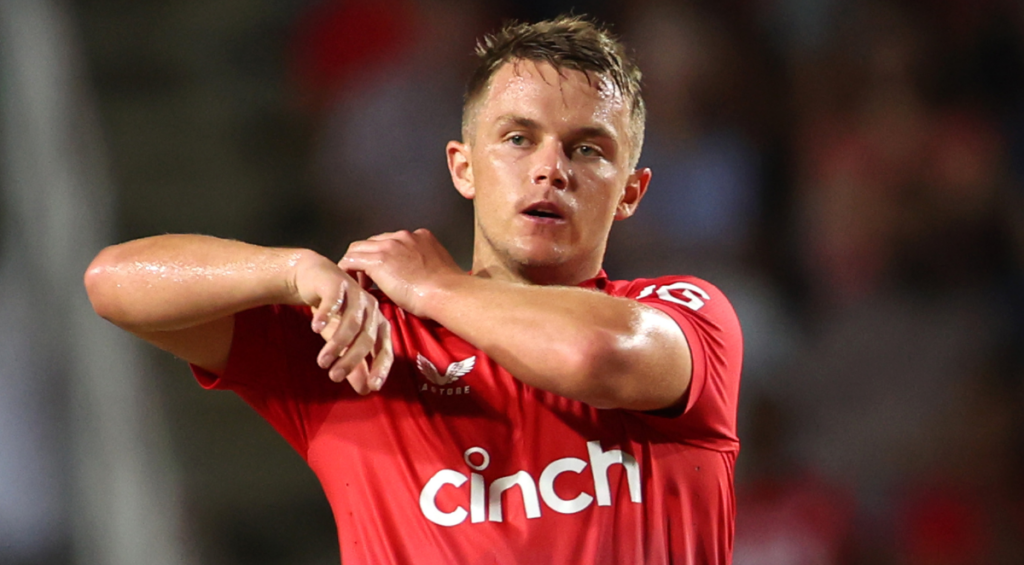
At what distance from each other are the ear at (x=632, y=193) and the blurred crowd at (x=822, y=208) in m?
1.90

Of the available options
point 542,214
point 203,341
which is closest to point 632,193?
point 542,214

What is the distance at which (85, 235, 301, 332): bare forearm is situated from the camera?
187 centimetres

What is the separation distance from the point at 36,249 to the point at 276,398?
2.32 m

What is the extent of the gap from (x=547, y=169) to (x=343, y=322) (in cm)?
69

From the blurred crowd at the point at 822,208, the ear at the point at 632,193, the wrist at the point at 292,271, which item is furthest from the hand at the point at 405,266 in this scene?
the blurred crowd at the point at 822,208

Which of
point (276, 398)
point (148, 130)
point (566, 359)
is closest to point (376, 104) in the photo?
point (148, 130)

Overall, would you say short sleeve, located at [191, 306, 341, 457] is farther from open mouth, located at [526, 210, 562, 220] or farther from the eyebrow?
the eyebrow

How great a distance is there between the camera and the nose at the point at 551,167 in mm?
2246

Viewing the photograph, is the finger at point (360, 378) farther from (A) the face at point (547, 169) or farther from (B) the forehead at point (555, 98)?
(B) the forehead at point (555, 98)

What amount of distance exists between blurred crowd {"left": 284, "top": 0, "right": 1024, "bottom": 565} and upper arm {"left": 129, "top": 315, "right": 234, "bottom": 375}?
247 cm

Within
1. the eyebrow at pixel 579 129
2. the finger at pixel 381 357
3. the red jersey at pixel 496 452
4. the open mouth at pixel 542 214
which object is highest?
the eyebrow at pixel 579 129

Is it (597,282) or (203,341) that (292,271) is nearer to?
(203,341)

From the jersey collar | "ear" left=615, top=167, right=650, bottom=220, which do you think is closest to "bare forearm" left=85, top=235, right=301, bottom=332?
the jersey collar

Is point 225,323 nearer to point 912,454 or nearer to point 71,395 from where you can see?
point 71,395
